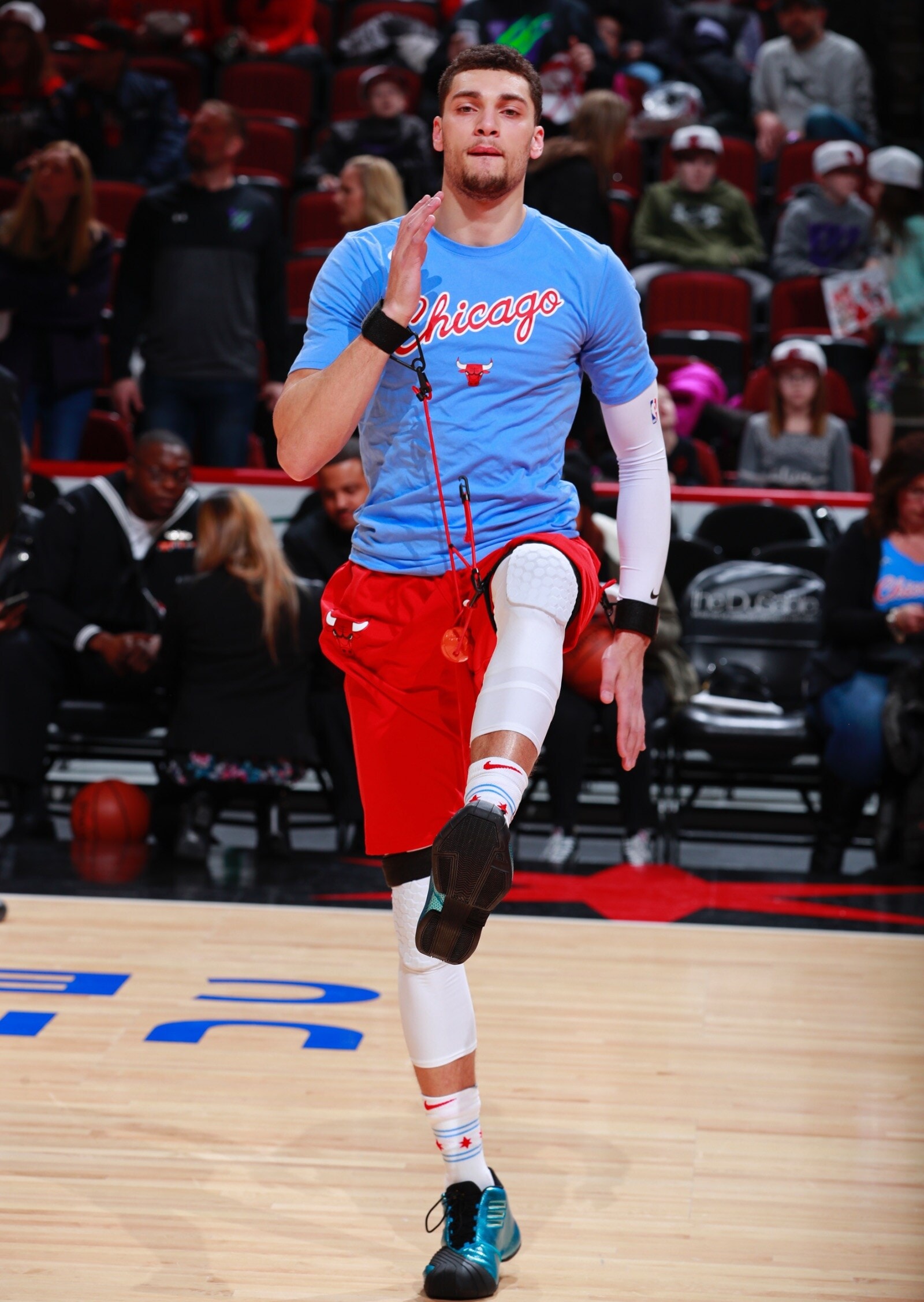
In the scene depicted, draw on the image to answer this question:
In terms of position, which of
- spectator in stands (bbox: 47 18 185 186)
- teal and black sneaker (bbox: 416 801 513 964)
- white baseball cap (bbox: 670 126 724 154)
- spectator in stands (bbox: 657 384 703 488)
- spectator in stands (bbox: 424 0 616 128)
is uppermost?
spectator in stands (bbox: 424 0 616 128)

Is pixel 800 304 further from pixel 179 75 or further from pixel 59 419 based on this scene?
pixel 179 75

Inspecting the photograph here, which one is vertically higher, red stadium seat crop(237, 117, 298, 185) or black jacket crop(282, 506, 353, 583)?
red stadium seat crop(237, 117, 298, 185)

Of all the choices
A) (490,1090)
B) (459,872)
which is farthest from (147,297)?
(459,872)

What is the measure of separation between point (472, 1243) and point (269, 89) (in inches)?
347

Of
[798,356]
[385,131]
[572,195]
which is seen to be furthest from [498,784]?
[385,131]

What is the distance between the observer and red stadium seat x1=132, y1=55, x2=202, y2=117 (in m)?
10.3

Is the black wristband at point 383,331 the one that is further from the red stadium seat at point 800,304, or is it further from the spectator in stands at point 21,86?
the spectator in stands at point 21,86

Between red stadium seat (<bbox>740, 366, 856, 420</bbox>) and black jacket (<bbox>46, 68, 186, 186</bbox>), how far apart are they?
3.59 metres

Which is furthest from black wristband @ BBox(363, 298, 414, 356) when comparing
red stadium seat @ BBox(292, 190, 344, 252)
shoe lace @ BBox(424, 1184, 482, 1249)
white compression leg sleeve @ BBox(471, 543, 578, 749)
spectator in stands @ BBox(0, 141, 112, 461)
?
red stadium seat @ BBox(292, 190, 344, 252)

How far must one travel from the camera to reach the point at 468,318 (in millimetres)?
2531

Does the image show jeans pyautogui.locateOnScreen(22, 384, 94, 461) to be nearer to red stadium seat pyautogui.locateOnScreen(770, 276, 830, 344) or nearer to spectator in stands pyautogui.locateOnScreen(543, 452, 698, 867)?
spectator in stands pyautogui.locateOnScreen(543, 452, 698, 867)

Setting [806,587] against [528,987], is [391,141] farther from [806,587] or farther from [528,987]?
[528,987]

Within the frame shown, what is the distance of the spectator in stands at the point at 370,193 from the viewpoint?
23.5ft

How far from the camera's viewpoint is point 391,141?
344 inches
